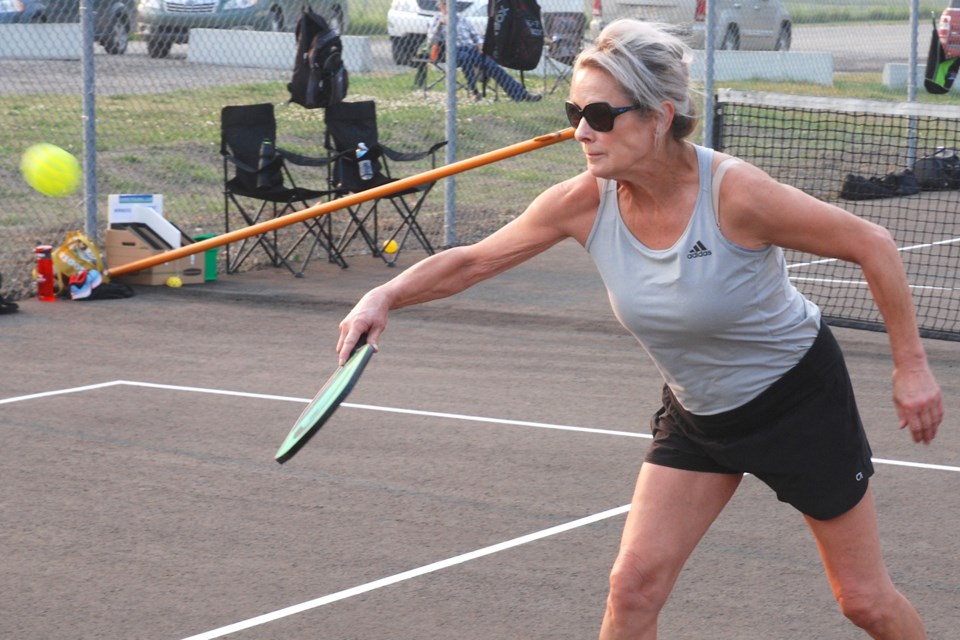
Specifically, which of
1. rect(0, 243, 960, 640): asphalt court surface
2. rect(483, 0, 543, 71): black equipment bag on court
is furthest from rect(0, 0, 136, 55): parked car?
rect(483, 0, 543, 71): black equipment bag on court

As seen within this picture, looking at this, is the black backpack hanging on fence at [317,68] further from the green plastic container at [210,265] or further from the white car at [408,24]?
the white car at [408,24]

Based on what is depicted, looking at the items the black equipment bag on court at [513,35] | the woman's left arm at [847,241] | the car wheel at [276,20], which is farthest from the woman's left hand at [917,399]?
the car wheel at [276,20]

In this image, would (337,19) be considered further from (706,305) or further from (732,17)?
(706,305)

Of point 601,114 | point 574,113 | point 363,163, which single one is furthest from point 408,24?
point 601,114

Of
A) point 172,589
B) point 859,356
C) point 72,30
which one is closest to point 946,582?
point 172,589

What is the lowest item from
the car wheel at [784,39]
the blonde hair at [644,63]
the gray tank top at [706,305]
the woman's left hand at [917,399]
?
the car wheel at [784,39]

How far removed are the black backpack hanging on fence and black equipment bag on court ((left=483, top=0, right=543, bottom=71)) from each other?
5.44 feet

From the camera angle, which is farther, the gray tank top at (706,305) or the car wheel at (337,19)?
the car wheel at (337,19)

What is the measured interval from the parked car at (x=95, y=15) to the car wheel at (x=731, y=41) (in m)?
7.91

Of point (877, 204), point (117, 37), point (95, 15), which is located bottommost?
point (877, 204)

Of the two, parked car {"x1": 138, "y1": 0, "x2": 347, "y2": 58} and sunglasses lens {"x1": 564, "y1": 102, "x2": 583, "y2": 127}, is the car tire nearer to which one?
parked car {"x1": 138, "y1": 0, "x2": 347, "y2": 58}

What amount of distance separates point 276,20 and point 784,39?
26.4 feet

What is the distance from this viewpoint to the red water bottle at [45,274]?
10875mm

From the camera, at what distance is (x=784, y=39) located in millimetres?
20375
